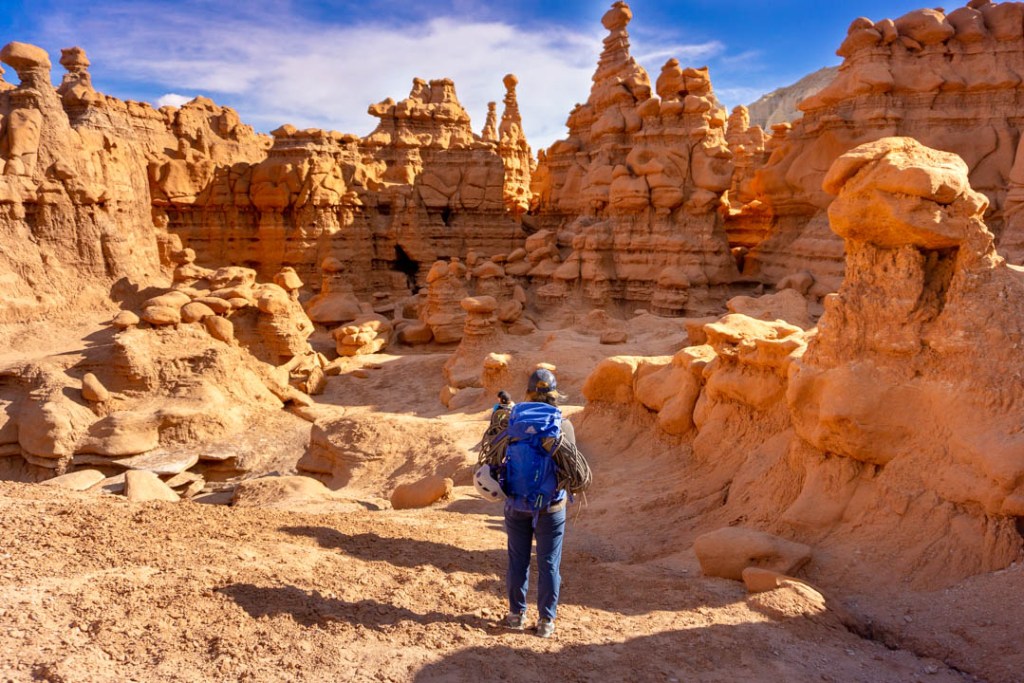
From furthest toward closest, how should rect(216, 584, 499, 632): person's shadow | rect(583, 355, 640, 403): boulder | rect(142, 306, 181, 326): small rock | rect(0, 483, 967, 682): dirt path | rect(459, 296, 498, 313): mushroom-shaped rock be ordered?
rect(459, 296, 498, 313): mushroom-shaped rock < rect(142, 306, 181, 326): small rock < rect(583, 355, 640, 403): boulder < rect(216, 584, 499, 632): person's shadow < rect(0, 483, 967, 682): dirt path

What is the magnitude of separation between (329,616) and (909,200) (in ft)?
13.6

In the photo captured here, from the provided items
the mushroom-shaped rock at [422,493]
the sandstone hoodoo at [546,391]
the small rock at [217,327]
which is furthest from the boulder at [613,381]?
the small rock at [217,327]

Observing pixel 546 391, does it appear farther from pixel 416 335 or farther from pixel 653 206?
pixel 653 206

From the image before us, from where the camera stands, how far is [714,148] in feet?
57.5

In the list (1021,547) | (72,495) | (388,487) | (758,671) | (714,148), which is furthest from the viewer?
(714,148)

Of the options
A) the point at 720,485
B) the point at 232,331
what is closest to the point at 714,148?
the point at 232,331

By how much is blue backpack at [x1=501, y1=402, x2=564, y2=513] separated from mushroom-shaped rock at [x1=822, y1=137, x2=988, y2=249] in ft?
8.47

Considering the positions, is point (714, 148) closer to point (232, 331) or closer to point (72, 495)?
point (232, 331)

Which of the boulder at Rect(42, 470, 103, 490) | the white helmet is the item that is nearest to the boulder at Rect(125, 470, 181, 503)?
the boulder at Rect(42, 470, 103, 490)

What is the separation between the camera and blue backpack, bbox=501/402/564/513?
3.38 metres

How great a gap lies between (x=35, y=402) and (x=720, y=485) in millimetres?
9433

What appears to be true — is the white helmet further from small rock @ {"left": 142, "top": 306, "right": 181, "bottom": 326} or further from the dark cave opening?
the dark cave opening

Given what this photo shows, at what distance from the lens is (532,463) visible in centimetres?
340

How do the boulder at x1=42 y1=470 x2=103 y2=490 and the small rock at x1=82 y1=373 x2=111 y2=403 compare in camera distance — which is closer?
the boulder at x1=42 y1=470 x2=103 y2=490
